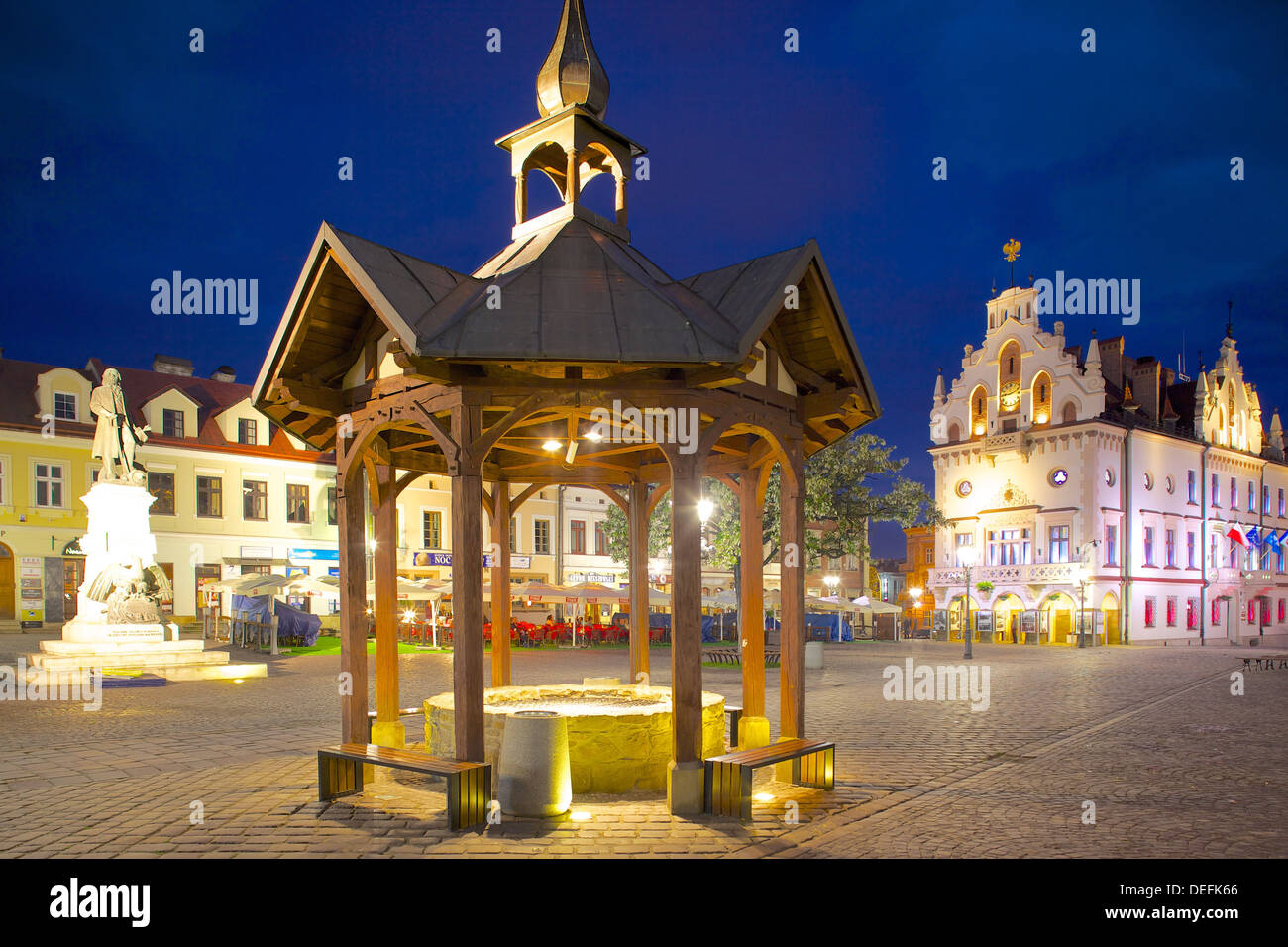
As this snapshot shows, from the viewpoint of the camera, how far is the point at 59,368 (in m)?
41.8

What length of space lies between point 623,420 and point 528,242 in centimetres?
222

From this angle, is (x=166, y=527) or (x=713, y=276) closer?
(x=713, y=276)

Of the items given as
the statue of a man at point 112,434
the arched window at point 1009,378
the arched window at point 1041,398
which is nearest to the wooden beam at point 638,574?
the statue of a man at point 112,434

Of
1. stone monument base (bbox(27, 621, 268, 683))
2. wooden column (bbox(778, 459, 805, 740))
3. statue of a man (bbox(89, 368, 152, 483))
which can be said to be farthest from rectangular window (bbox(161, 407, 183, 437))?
wooden column (bbox(778, 459, 805, 740))

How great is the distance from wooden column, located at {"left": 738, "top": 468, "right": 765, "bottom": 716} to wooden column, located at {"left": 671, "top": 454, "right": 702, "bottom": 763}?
2178mm

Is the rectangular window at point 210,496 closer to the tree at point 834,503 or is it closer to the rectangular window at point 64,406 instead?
the rectangular window at point 64,406

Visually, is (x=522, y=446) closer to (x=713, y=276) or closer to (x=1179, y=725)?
(x=713, y=276)

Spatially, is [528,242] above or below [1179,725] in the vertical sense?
above

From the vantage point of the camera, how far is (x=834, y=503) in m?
38.2

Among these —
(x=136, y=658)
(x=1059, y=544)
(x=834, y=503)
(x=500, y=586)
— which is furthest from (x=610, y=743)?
(x=1059, y=544)

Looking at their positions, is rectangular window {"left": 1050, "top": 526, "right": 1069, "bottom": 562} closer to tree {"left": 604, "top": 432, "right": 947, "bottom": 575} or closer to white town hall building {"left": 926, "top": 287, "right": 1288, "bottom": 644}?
white town hall building {"left": 926, "top": 287, "right": 1288, "bottom": 644}

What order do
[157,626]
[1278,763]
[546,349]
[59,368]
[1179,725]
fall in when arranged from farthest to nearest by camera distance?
[59,368]
[157,626]
[1179,725]
[1278,763]
[546,349]

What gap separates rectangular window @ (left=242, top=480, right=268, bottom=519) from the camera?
1842 inches

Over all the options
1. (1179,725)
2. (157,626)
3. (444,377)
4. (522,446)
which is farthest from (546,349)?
(157,626)
